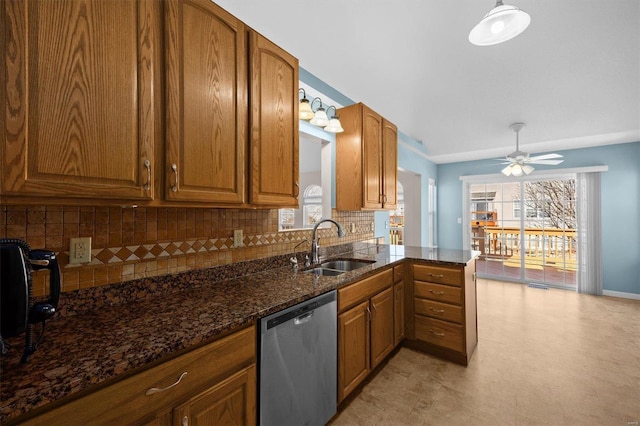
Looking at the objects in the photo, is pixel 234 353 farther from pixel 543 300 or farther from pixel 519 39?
pixel 543 300

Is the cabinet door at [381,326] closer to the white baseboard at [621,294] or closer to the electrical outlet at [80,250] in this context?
the electrical outlet at [80,250]

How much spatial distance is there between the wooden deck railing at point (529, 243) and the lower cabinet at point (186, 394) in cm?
578

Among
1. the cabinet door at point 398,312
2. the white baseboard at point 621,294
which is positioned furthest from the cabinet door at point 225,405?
the white baseboard at point 621,294

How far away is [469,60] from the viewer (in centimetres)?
243

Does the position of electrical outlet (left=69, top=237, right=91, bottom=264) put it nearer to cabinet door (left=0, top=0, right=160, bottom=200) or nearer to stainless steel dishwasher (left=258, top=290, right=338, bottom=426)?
cabinet door (left=0, top=0, right=160, bottom=200)

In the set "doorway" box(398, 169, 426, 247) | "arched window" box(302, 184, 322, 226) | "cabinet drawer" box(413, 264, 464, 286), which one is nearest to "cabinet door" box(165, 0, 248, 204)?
"cabinet drawer" box(413, 264, 464, 286)

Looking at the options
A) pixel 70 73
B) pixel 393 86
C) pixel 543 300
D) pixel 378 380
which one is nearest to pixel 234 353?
pixel 70 73

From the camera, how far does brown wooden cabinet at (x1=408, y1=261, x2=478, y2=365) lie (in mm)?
2322

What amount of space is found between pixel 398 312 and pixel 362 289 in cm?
74

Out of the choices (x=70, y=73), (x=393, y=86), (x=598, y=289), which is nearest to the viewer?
(x=70, y=73)

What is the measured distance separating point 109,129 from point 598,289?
650cm

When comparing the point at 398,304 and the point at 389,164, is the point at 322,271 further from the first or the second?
the point at 389,164

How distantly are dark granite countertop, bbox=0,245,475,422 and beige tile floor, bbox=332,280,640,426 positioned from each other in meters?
0.96

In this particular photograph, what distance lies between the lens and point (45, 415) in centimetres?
65
